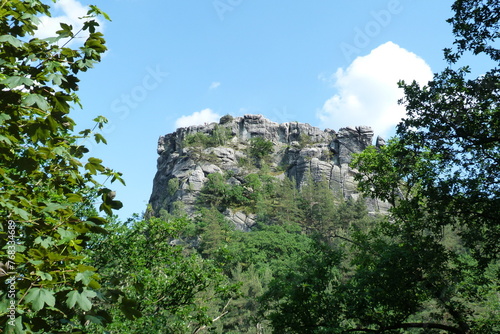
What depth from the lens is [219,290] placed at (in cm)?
1232

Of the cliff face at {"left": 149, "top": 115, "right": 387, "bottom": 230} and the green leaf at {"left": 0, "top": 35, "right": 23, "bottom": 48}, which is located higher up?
the cliff face at {"left": 149, "top": 115, "right": 387, "bottom": 230}

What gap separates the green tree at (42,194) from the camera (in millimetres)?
2396

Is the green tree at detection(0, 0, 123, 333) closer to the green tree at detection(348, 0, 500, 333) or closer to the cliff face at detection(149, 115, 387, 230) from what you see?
the green tree at detection(348, 0, 500, 333)

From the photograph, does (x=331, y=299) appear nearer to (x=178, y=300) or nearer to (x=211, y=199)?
(x=178, y=300)

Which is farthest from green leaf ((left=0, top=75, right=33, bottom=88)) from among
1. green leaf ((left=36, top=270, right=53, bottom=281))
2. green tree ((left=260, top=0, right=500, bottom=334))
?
green tree ((left=260, top=0, right=500, bottom=334))

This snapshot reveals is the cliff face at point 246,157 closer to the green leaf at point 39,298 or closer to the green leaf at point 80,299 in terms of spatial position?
the green leaf at point 80,299

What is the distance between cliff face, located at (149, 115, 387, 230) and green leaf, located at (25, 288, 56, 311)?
241ft

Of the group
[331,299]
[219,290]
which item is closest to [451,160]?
[331,299]

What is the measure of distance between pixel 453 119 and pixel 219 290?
8.20m

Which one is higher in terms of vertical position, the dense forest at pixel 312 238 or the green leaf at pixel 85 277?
the dense forest at pixel 312 238

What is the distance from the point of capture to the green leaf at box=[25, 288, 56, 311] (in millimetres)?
2143

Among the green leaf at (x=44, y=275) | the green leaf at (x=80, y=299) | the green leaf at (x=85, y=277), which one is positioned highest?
the green leaf at (x=85, y=277)

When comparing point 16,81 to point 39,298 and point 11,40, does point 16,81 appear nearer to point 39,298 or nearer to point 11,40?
point 11,40

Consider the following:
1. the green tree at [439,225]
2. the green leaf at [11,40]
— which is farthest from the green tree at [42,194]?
the green tree at [439,225]
